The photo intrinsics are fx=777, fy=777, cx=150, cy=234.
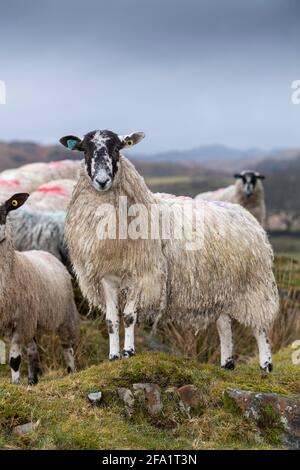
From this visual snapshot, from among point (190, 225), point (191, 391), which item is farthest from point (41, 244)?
point (191, 391)

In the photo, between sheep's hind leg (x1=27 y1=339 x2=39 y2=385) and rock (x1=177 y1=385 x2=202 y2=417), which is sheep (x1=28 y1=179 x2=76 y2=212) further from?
rock (x1=177 y1=385 x2=202 y2=417)

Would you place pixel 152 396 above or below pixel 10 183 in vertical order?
below

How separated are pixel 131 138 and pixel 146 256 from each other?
4.02ft

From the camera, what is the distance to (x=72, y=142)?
799cm

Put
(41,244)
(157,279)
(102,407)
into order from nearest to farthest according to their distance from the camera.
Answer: (102,407)
(157,279)
(41,244)

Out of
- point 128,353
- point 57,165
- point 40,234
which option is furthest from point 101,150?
point 57,165

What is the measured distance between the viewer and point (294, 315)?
45.8 ft

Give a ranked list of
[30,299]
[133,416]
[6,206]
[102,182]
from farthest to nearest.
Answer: [30,299] < [6,206] < [102,182] < [133,416]

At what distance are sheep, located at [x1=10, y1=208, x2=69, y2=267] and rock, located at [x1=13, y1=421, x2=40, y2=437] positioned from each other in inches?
223

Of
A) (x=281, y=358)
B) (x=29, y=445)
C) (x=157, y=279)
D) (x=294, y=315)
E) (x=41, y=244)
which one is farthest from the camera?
(x=294, y=315)

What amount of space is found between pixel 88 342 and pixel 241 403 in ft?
16.5

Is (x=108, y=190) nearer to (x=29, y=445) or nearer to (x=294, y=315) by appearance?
(x=29, y=445)

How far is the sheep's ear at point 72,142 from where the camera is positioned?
7.95 metres

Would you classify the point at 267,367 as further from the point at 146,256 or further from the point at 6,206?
the point at 6,206
